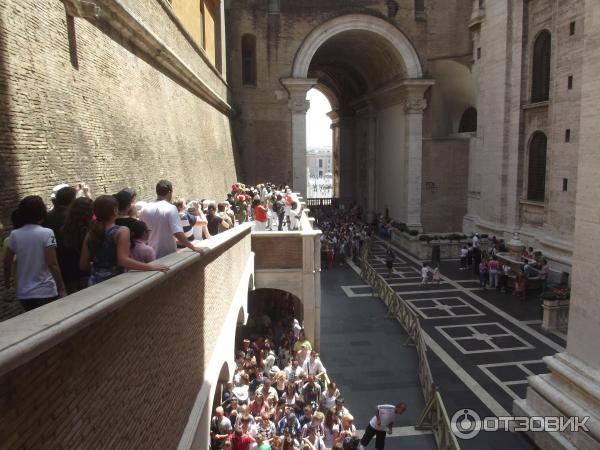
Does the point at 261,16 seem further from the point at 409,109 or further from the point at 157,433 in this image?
the point at 157,433

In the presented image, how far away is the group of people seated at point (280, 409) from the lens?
677cm

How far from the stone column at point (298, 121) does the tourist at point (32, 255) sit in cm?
2103

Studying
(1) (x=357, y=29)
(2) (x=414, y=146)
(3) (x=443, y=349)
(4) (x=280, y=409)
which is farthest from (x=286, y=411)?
(1) (x=357, y=29)

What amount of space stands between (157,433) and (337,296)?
13.5 m

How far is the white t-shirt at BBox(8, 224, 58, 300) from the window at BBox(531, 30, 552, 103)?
18.6m

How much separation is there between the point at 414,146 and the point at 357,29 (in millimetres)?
5828

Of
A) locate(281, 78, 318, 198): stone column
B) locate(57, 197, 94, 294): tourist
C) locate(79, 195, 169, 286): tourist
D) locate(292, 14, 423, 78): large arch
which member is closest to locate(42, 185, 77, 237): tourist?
locate(57, 197, 94, 294): tourist

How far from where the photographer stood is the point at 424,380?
1057cm

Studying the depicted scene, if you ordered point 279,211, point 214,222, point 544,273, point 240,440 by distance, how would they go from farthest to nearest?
point 544,273 → point 279,211 → point 214,222 → point 240,440

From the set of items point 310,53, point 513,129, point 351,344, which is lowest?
point 351,344

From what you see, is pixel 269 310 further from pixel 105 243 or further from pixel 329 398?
pixel 105 243

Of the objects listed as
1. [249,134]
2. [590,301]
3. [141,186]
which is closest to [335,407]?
[590,301]

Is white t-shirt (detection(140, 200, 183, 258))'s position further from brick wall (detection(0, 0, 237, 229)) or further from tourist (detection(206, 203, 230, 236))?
tourist (detection(206, 203, 230, 236))

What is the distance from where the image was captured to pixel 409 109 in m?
24.4
